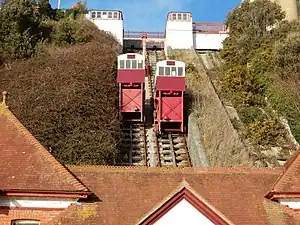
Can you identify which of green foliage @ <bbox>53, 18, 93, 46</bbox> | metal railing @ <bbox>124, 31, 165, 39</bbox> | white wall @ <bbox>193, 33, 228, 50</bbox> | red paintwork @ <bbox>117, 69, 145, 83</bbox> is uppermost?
metal railing @ <bbox>124, 31, 165, 39</bbox>

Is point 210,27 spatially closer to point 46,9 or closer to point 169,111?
point 46,9

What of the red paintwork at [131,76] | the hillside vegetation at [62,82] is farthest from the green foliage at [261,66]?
the hillside vegetation at [62,82]

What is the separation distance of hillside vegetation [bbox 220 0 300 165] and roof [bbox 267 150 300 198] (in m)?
13.0

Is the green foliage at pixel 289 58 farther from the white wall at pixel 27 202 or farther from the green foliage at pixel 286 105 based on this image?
the white wall at pixel 27 202

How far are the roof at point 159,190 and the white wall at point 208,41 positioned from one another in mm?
40702

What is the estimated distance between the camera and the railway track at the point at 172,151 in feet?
102

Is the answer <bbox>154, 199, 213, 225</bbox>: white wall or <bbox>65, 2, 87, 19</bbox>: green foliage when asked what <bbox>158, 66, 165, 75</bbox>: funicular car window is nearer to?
<bbox>154, 199, 213, 225</bbox>: white wall

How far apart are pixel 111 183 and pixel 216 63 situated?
36.7 m

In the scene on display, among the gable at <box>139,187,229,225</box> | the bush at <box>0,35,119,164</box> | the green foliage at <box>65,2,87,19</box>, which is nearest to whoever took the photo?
the gable at <box>139,187,229,225</box>

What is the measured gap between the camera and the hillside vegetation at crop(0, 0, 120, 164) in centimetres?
2975

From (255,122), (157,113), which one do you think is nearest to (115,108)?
(157,113)

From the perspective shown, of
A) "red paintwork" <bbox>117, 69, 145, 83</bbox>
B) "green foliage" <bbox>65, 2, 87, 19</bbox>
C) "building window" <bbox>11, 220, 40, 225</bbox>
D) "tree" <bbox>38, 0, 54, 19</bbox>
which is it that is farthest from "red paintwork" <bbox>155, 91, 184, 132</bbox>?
"tree" <bbox>38, 0, 54, 19</bbox>

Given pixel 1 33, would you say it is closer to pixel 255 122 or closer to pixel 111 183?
pixel 255 122

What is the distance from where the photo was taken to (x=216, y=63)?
5288cm
